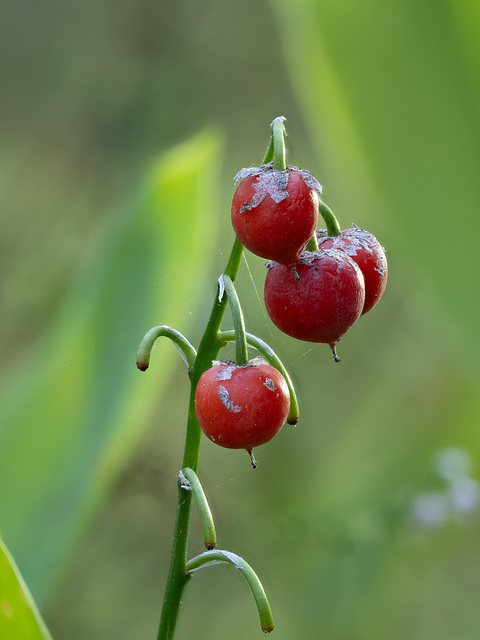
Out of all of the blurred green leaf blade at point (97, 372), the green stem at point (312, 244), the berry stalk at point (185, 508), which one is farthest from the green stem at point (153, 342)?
the blurred green leaf blade at point (97, 372)

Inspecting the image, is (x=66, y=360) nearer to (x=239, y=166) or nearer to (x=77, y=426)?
(x=77, y=426)

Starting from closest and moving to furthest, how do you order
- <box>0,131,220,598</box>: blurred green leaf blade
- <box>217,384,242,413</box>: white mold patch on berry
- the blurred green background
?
the blurred green background, <box>217,384,242,413</box>: white mold patch on berry, <box>0,131,220,598</box>: blurred green leaf blade

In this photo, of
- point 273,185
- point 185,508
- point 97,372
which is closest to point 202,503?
point 185,508

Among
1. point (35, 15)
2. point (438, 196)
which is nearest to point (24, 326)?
point (35, 15)

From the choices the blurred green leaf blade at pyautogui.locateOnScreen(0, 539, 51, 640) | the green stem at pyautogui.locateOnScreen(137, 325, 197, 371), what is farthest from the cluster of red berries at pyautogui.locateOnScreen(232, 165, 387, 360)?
the blurred green leaf blade at pyautogui.locateOnScreen(0, 539, 51, 640)

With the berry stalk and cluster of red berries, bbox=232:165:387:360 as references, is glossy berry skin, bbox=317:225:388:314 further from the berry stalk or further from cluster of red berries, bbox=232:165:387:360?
the berry stalk
